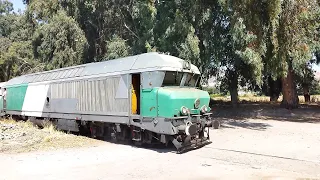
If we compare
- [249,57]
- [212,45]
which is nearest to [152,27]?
[212,45]

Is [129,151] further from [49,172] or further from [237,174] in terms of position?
[237,174]

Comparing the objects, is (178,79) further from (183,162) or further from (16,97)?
(16,97)

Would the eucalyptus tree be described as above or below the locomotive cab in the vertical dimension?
above

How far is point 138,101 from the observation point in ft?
37.9

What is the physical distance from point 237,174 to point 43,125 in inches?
479

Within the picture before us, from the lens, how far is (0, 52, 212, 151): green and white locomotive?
10.3 metres

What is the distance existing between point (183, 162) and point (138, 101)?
3.29m

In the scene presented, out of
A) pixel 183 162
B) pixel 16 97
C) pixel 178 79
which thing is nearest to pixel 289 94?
pixel 178 79

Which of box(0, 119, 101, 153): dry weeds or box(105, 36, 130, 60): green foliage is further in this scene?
box(105, 36, 130, 60): green foliage

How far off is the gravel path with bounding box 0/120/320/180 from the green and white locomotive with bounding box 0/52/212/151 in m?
0.70

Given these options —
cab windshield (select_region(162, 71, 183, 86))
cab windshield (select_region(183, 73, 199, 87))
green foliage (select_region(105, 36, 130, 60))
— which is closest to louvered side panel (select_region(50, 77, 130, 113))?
cab windshield (select_region(162, 71, 183, 86))

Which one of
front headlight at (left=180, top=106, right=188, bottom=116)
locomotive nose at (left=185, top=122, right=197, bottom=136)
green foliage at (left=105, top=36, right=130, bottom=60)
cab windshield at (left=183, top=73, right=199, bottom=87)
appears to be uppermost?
green foliage at (left=105, top=36, right=130, bottom=60)

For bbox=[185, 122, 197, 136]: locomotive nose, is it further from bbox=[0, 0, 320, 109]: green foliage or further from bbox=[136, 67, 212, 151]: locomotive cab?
bbox=[0, 0, 320, 109]: green foliage

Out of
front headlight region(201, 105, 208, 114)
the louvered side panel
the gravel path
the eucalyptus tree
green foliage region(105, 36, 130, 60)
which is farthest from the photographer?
green foliage region(105, 36, 130, 60)
